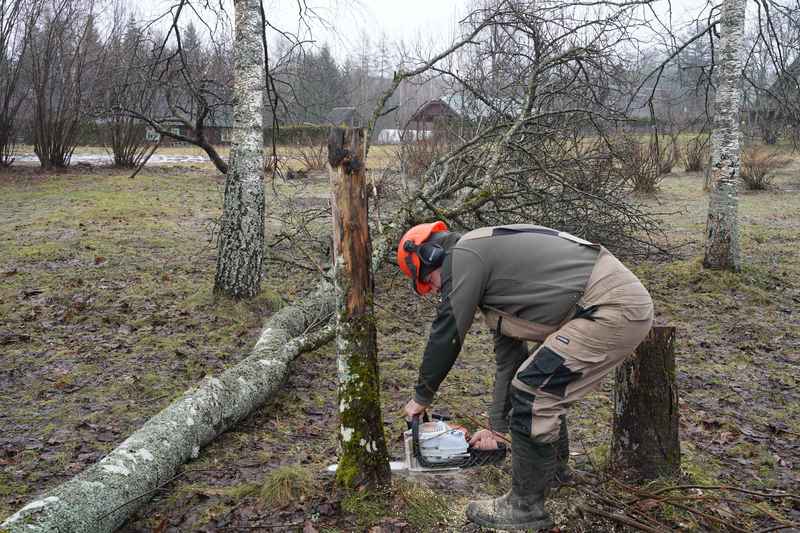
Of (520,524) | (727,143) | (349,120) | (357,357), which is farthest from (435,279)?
(727,143)

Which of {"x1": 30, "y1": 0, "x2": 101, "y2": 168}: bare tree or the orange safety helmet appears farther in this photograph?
{"x1": 30, "y1": 0, "x2": 101, "y2": 168}: bare tree

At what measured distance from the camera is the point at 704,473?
349 cm

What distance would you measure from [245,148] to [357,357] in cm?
366

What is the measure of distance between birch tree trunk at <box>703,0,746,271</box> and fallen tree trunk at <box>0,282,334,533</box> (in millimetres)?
4941

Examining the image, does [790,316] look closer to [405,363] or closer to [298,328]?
[405,363]

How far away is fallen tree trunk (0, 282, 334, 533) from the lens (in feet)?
8.82

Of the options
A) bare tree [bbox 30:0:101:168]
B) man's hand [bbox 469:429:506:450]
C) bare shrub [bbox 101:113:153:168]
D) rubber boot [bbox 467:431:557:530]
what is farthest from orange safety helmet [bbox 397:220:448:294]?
bare shrub [bbox 101:113:153:168]

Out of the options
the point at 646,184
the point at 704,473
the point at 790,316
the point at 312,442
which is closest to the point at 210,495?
the point at 312,442

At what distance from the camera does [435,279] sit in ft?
9.28

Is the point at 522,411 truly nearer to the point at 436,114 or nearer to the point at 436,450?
the point at 436,450

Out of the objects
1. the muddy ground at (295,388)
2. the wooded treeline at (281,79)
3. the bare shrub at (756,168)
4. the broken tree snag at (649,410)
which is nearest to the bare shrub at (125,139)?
the wooded treeline at (281,79)

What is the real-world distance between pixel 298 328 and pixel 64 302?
2.51 meters

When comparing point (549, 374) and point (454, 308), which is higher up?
point (454, 308)

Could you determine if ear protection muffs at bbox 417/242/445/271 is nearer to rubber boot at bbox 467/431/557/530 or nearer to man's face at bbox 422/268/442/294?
man's face at bbox 422/268/442/294
